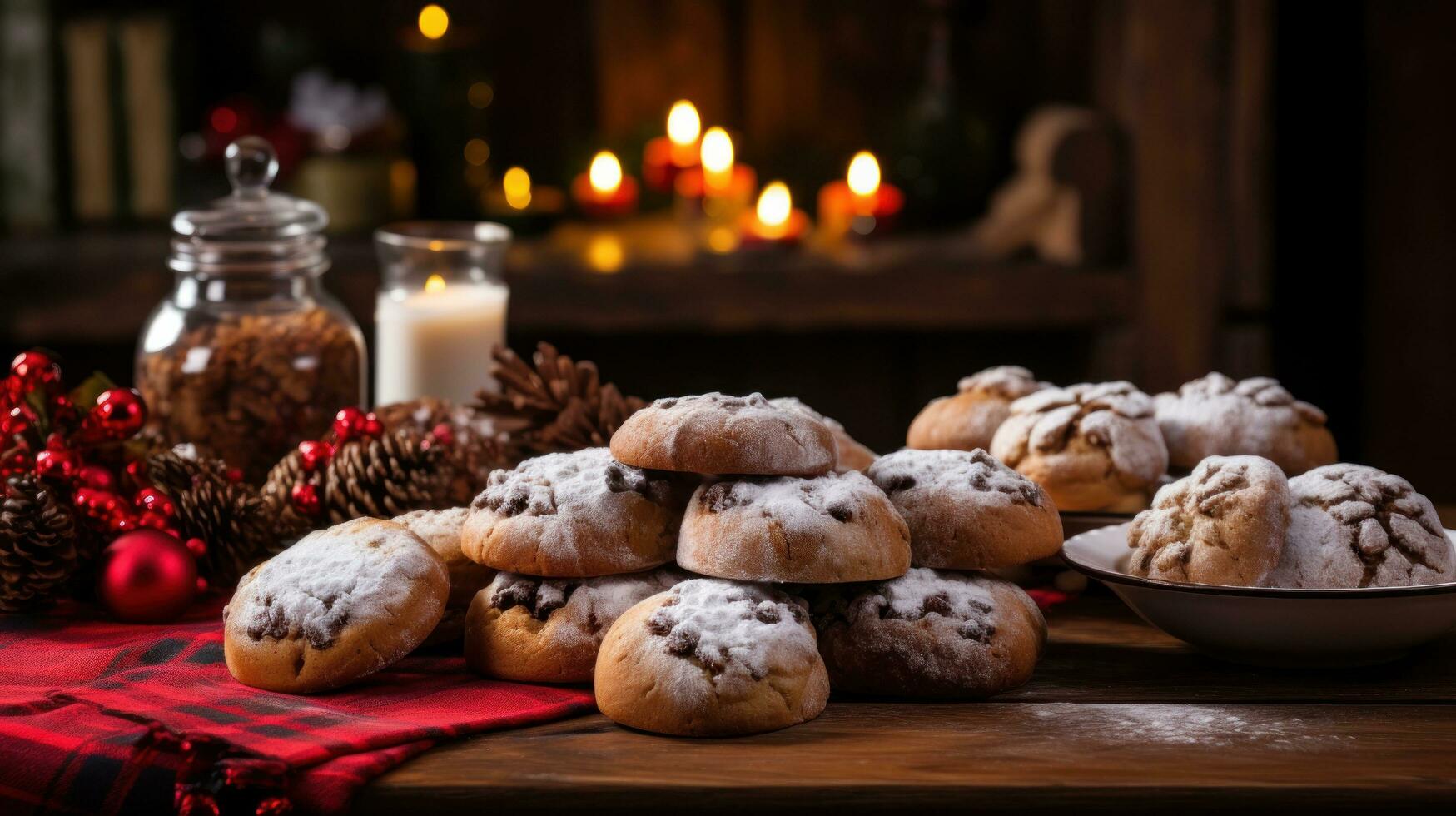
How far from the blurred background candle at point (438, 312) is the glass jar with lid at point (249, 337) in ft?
0.28

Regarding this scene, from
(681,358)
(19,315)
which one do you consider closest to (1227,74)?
(681,358)

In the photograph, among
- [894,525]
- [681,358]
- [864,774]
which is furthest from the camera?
[681,358]

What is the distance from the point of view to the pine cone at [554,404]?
133cm

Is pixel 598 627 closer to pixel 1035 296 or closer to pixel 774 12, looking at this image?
pixel 1035 296

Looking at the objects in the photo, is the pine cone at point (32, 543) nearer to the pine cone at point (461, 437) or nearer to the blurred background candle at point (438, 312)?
the pine cone at point (461, 437)

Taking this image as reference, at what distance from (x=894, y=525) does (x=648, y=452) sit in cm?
17

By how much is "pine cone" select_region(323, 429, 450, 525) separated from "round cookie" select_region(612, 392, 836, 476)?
34cm

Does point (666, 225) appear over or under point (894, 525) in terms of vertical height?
over

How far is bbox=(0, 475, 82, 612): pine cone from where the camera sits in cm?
113

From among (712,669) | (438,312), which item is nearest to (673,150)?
(438,312)

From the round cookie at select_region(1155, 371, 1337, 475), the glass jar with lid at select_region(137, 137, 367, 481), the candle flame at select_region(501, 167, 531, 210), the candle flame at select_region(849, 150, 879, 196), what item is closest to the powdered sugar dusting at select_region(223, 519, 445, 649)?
the glass jar with lid at select_region(137, 137, 367, 481)

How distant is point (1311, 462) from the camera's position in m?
1.25

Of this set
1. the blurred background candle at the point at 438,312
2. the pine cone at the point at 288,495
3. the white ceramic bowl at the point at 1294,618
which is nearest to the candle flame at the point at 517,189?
the blurred background candle at the point at 438,312

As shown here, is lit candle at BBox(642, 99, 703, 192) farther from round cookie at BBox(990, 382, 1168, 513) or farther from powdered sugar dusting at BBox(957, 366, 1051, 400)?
round cookie at BBox(990, 382, 1168, 513)
